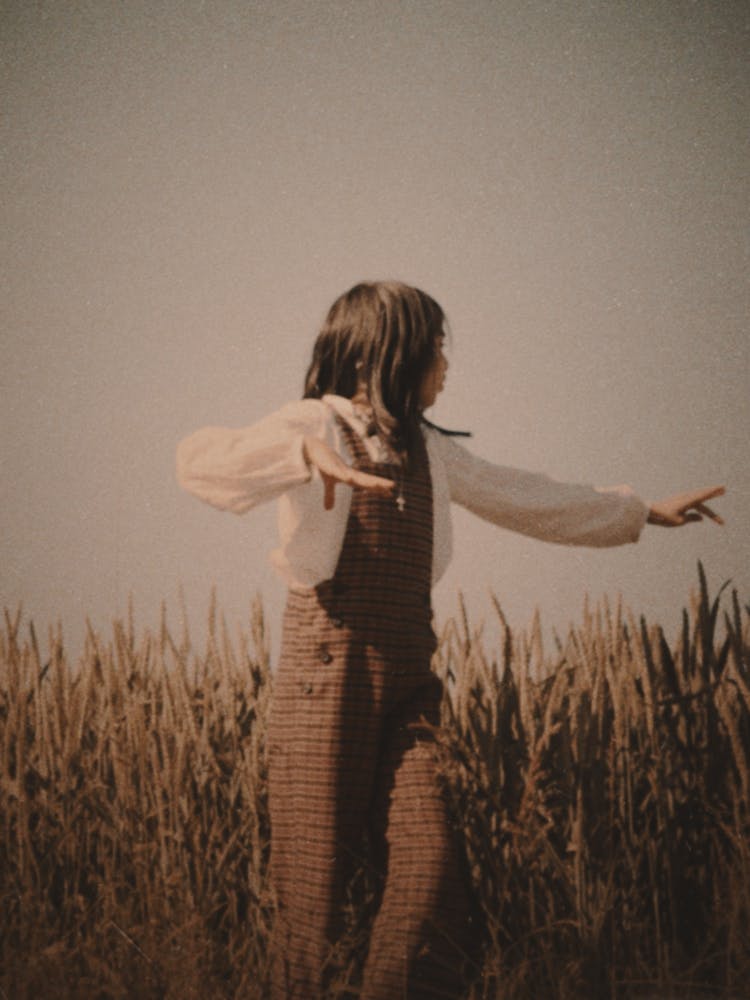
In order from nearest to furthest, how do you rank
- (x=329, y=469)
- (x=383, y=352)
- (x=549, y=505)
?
(x=329, y=469)
(x=383, y=352)
(x=549, y=505)

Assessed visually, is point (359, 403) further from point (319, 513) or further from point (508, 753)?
point (508, 753)

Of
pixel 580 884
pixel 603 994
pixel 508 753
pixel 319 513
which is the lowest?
pixel 603 994

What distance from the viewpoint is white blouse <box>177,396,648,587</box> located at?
1.95m

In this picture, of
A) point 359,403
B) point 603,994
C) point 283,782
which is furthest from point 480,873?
point 359,403

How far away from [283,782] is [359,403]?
32.9 inches

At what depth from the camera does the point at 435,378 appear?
2.24m

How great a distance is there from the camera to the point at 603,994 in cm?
199

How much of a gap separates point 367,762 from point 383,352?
0.87 m

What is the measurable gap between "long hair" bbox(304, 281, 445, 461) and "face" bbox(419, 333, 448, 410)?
0.03 feet

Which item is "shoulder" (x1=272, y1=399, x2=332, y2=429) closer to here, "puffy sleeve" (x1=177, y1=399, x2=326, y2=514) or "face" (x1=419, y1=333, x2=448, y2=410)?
"puffy sleeve" (x1=177, y1=399, x2=326, y2=514)

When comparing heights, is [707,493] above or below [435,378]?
below

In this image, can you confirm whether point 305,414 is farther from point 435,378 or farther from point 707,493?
point 707,493

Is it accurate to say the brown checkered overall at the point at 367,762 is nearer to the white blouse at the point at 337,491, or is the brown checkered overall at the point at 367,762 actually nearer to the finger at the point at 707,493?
the white blouse at the point at 337,491

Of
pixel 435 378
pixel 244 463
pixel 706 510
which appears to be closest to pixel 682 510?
pixel 706 510
